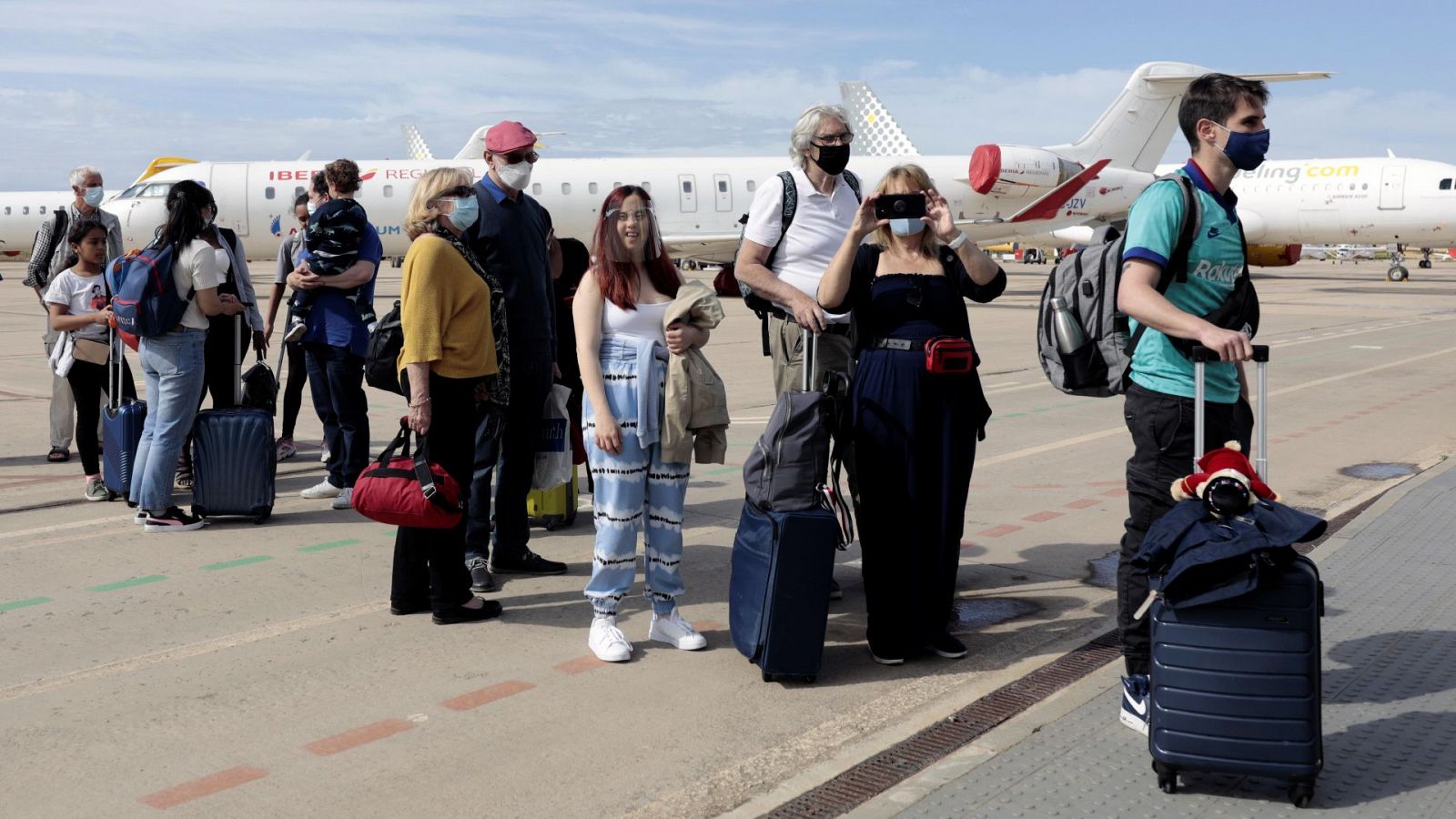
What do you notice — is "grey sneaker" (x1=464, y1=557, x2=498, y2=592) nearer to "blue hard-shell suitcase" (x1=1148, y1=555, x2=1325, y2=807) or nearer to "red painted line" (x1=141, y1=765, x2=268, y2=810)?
"red painted line" (x1=141, y1=765, x2=268, y2=810)

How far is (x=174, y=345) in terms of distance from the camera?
6707mm

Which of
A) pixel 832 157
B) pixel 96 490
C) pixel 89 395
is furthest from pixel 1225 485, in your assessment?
pixel 89 395

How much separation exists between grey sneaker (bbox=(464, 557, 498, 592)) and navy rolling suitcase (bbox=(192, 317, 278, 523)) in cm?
173

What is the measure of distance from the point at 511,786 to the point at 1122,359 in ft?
7.50

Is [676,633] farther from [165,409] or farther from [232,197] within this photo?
[232,197]

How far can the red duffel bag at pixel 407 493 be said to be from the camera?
16.0 feet

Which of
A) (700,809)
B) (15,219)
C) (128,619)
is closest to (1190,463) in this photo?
(700,809)

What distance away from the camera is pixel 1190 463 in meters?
3.94

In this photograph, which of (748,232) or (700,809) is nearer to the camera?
(700,809)

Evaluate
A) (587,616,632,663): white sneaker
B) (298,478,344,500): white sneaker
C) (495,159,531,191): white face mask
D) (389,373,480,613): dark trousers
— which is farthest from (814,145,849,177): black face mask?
(298,478,344,500): white sneaker

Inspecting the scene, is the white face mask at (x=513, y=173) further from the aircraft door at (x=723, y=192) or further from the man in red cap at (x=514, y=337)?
the aircraft door at (x=723, y=192)

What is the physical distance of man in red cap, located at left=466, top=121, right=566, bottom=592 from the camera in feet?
18.2

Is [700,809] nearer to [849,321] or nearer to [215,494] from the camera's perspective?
[849,321]

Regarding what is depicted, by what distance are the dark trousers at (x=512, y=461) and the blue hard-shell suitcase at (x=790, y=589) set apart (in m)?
1.62
